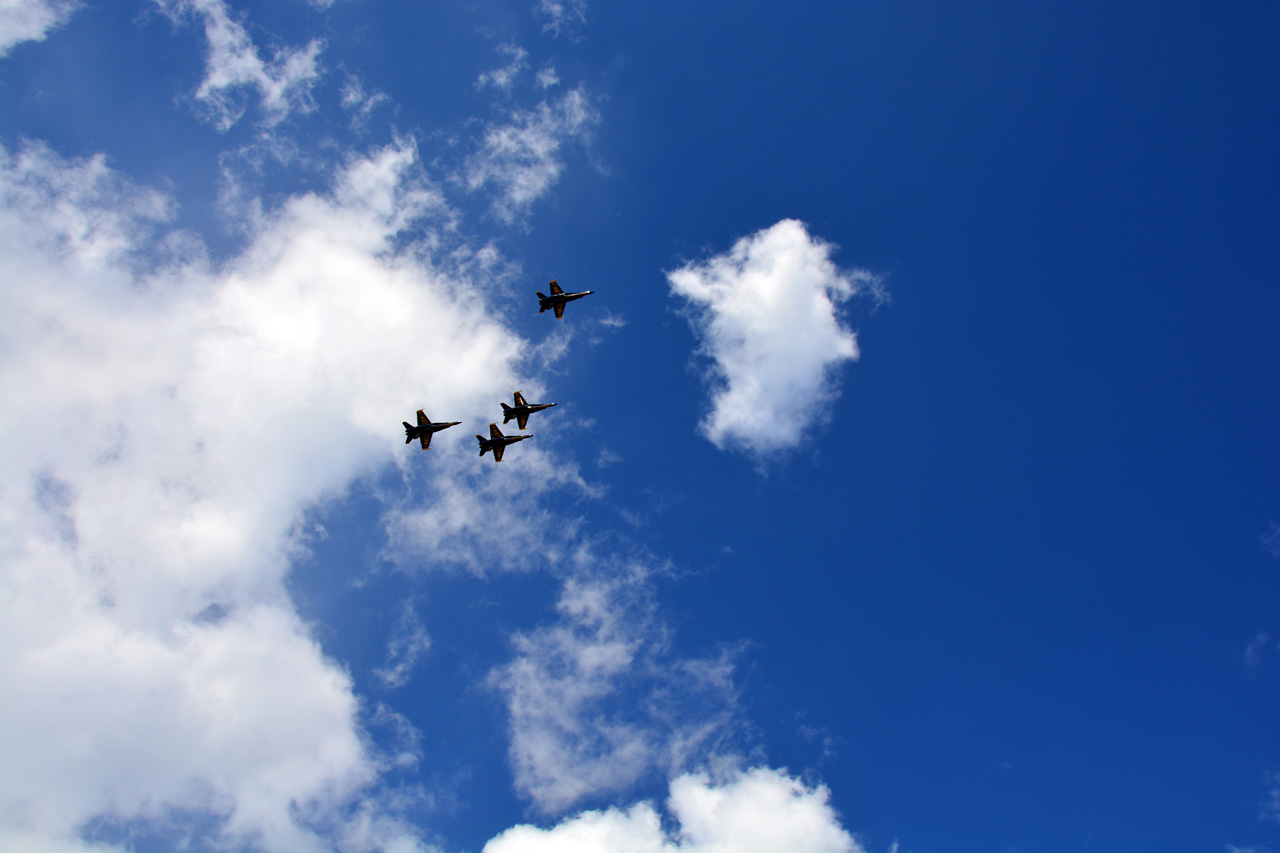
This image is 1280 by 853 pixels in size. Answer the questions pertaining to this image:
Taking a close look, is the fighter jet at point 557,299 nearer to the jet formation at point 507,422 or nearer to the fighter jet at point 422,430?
the jet formation at point 507,422

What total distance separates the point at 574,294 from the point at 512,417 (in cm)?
2559

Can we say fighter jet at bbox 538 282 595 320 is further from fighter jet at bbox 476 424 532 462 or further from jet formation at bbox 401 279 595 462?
fighter jet at bbox 476 424 532 462

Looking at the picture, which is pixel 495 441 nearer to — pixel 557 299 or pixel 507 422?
pixel 507 422

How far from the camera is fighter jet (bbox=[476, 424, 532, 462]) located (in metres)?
110

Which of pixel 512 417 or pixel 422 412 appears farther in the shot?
pixel 512 417

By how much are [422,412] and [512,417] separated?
15924mm

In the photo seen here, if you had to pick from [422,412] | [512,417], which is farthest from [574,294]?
[422,412]

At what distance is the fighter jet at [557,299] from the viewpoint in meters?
107

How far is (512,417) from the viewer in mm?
110750

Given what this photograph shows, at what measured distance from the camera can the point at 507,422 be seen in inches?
4392

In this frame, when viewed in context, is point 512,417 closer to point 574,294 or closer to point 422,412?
point 422,412

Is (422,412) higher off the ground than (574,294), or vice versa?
(574,294)

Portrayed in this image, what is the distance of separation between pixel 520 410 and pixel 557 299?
845 inches

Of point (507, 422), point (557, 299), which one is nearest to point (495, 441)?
point (507, 422)
